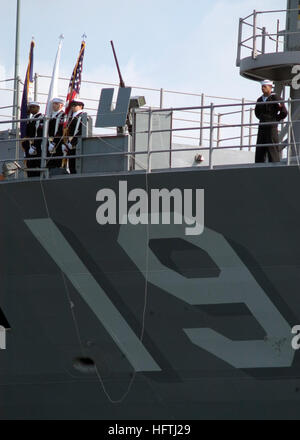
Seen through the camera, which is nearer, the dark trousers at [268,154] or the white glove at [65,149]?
the dark trousers at [268,154]

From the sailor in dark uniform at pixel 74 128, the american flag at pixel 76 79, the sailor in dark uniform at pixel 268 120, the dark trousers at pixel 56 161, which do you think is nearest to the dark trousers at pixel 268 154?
the sailor in dark uniform at pixel 268 120

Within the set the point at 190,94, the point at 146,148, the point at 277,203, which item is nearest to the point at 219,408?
the point at 277,203

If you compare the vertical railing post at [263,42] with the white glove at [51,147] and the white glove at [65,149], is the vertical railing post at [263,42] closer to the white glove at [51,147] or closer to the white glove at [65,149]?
the white glove at [65,149]

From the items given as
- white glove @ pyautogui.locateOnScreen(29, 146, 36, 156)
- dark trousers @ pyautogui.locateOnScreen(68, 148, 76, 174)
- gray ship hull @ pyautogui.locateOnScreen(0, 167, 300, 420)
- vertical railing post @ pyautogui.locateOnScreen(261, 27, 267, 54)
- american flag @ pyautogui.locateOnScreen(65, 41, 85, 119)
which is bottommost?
gray ship hull @ pyautogui.locateOnScreen(0, 167, 300, 420)

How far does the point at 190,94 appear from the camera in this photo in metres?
17.1

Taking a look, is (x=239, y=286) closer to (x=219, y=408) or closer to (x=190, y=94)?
(x=219, y=408)

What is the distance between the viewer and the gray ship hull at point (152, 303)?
40.2 feet

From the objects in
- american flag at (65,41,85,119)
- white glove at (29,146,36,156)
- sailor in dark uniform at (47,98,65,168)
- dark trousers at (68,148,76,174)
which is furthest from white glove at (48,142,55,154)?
american flag at (65,41,85,119)

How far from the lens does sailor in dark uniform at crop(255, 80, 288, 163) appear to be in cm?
1293

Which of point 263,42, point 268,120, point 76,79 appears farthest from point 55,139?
point 263,42

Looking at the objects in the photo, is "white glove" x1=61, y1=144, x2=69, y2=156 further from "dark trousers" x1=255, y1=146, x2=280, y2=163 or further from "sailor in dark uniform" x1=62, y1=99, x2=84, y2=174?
"dark trousers" x1=255, y1=146, x2=280, y2=163

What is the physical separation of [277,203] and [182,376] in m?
2.44

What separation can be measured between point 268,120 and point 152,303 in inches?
109

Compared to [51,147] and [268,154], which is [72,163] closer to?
[51,147]
